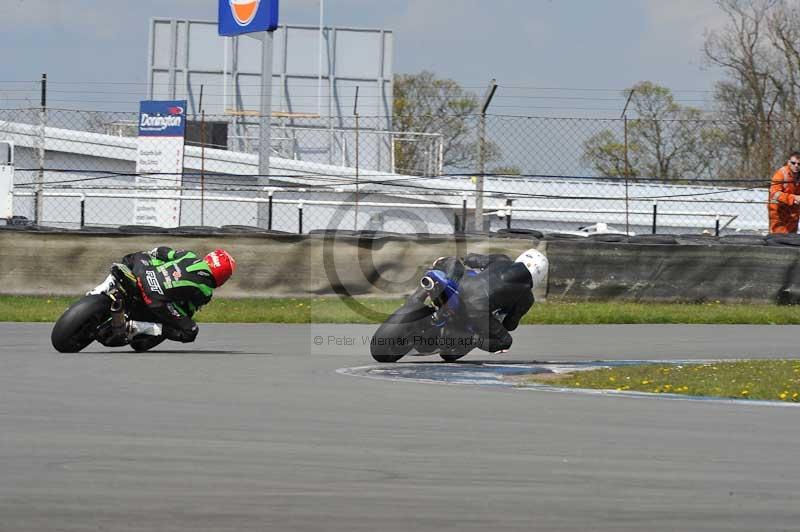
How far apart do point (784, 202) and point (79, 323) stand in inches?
431

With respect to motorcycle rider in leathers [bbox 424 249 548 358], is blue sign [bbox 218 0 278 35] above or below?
above

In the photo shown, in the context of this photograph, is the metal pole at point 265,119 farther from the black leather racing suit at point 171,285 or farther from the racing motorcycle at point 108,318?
the racing motorcycle at point 108,318

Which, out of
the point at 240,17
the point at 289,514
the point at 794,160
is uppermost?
the point at 240,17

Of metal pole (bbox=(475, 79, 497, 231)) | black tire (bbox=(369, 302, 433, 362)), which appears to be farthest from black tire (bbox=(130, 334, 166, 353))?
metal pole (bbox=(475, 79, 497, 231))

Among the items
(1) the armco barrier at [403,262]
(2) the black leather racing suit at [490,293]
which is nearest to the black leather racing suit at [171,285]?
(2) the black leather racing suit at [490,293]

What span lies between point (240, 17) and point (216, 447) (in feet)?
65.9

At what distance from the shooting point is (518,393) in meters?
8.64

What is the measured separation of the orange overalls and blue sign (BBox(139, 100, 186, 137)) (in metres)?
9.81

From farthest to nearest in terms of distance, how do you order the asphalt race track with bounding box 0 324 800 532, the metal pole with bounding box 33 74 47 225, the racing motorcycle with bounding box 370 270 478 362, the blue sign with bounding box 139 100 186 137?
the blue sign with bounding box 139 100 186 137
the metal pole with bounding box 33 74 47 225
the racing motorcycle with bounding box 370 270 478 362
the asphalt race track with bounding box 0 324 800 532

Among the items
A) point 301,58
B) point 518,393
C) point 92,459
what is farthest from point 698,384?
point 301,58

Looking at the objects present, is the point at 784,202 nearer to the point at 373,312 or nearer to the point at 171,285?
the point at 373,312

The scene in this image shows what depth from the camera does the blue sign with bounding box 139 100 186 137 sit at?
22.9m

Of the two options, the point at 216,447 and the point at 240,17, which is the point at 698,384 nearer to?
the point at 216,447

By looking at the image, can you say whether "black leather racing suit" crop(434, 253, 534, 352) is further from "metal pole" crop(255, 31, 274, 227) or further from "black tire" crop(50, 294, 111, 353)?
"metal pole" crop(255, 31, 274, 227)
